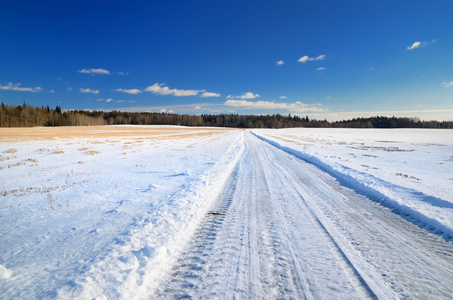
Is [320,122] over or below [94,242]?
over

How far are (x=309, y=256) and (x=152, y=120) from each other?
550ft

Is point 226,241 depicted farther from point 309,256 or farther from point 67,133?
point 67,133

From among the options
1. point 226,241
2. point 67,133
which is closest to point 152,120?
point 67,133

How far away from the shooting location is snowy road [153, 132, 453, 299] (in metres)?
2.76

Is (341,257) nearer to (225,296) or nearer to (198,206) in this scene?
Answer: (225,296)

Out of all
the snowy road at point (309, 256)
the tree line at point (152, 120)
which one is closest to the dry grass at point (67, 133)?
the snowy road at point (309, 256)

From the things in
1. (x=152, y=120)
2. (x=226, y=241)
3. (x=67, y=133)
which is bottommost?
(x=226, y=241)

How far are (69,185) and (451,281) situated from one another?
1065 centimetres

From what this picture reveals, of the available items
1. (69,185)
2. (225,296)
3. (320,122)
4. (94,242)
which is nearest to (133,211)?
(94,242)

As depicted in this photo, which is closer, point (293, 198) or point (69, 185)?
point (293, 198)

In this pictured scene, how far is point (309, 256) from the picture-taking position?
3457 mm

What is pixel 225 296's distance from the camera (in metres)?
2.63

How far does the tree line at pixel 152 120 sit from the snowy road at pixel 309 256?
12006 centimetres

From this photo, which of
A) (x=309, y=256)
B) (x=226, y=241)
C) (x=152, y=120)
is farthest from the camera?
(x=152, y=120)
